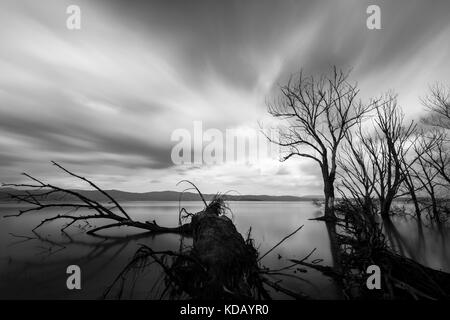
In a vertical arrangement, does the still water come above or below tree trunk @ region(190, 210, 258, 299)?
below

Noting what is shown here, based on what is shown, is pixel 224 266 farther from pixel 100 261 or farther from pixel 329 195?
pixel 329 195

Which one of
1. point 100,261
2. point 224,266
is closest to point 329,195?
point 224,266

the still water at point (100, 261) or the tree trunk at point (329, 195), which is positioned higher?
the tree trunk at point (329, 195)

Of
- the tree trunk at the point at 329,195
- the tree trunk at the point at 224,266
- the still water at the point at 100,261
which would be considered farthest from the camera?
the tree trunk at the point at 329,195

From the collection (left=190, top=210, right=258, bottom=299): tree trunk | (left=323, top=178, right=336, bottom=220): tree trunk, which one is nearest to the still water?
(left=190, top=210, right=258, bottom=299): tree trunk

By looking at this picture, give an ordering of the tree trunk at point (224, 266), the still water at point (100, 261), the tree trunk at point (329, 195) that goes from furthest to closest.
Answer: the tree trunk at point (329, 195)
the still water at point (100, 261)
the tree trunk at point (224, 266)

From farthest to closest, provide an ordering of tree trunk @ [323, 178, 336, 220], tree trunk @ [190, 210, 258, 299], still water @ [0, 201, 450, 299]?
tree trunk @ [323, 178, 336, 220] → still water @ [0, 201, 450, 299] → tree trunk @ [190, 210, 258, 299]

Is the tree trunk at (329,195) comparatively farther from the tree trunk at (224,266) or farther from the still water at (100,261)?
the tree trunk at (224,266)

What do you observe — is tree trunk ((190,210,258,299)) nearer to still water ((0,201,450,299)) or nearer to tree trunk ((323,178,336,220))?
still water ((0,201,450,299))

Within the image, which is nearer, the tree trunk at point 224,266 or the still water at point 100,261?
the tree trunk at point 224,266

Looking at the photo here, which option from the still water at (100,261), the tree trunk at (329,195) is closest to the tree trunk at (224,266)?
the still water at (100,261)
